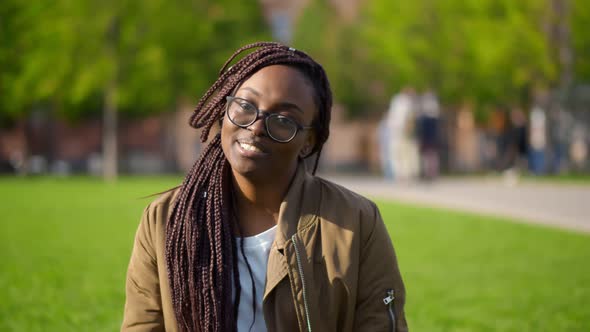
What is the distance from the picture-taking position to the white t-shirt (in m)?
2.93

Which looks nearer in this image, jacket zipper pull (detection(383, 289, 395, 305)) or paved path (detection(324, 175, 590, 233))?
jacket zipper pull (detection(383, 289, 395, 305))

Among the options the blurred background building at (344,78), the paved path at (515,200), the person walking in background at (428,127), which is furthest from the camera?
the blurred background building at (344,78)

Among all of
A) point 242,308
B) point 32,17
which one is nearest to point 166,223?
point 242,308

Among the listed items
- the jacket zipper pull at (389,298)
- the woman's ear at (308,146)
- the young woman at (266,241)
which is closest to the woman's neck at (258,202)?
the young woman at (266,241)

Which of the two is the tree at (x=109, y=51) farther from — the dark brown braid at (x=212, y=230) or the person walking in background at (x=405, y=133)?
the dark brown braid at (x=212, y=230)

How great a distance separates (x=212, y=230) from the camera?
9.62 ft

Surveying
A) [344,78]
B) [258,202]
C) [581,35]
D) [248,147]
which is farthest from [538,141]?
[248,147]

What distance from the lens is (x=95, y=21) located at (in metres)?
26.1

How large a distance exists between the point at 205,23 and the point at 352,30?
7.77m

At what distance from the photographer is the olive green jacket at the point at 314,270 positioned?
2768mm

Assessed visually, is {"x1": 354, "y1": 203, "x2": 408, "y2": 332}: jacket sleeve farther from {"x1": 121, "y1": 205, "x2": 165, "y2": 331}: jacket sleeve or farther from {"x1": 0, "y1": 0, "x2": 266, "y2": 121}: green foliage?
{"x1": 0, "y1": 0, "x2": 266, "y2": 121}: green foliage

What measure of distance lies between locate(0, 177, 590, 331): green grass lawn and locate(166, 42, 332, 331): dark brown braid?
7.08 feet

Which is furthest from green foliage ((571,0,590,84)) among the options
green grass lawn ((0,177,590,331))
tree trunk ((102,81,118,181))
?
green grass lawn ((0,177,590,331))

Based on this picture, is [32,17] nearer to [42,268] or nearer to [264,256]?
[42,268]
